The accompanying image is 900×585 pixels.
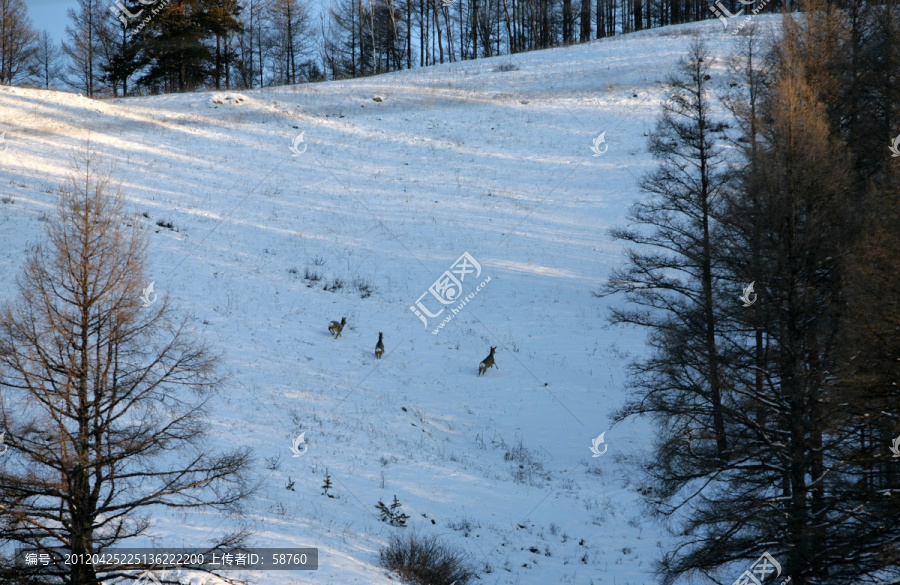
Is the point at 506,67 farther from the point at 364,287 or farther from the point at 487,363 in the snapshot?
A: the point at 487,363

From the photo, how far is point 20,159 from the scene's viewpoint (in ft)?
86.6

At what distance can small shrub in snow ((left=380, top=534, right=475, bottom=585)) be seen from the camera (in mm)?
10992

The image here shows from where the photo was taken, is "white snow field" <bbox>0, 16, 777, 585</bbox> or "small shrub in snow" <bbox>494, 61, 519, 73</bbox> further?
"small shrub in snow" <bbox>494, 61, 519, 73</bbox>

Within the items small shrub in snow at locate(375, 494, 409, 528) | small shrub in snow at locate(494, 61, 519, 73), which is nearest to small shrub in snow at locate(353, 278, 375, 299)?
small shrub in snow at locate(375, 494, 409, 528)

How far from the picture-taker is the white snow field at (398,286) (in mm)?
13414

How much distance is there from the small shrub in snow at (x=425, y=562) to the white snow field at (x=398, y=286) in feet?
1.25

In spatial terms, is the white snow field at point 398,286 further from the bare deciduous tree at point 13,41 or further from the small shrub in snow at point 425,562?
the bare deciduous tree at point 13,41

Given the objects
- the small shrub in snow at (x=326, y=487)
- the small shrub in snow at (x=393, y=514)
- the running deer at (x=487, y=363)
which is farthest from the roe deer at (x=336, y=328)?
the small shrub in snow at (x=393, y=514)

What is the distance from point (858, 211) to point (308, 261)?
61.8ft

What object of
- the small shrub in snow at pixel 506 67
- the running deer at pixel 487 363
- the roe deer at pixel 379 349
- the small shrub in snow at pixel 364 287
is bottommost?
the running deer at pixel 487 363

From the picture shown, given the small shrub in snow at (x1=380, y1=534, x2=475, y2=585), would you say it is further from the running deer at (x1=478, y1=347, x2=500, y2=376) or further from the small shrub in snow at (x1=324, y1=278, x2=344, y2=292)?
the small shrub in snow at (x1=324, y1=278, x2=344, y2=292)

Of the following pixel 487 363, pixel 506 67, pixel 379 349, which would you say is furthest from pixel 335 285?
pixel 506 67

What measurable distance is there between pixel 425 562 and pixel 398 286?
14.1m

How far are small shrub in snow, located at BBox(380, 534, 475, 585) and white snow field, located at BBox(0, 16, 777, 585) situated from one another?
0.38 metres
